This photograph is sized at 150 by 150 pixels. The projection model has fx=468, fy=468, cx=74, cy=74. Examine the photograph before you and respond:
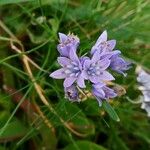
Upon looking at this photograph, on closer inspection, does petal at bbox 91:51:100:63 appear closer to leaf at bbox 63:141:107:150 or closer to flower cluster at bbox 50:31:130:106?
flower cluster at bbox 50:31:130:106

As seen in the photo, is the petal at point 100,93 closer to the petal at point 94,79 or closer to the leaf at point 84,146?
the petal at point 94,79

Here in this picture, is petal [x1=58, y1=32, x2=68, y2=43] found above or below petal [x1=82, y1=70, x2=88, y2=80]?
above

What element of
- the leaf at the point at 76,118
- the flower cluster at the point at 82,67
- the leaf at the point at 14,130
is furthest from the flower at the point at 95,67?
the leaf at the point at 14,130

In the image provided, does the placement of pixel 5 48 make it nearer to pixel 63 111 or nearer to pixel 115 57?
pixel 63 111

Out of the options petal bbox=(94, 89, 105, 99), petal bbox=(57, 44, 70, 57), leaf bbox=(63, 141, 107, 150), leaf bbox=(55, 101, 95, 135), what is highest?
petal bbox=(57, 44, 70, 57)

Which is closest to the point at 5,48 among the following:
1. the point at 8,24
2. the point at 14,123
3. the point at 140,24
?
the point at 8,24

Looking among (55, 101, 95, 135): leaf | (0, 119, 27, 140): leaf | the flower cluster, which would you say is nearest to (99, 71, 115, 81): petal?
the flower cluster
